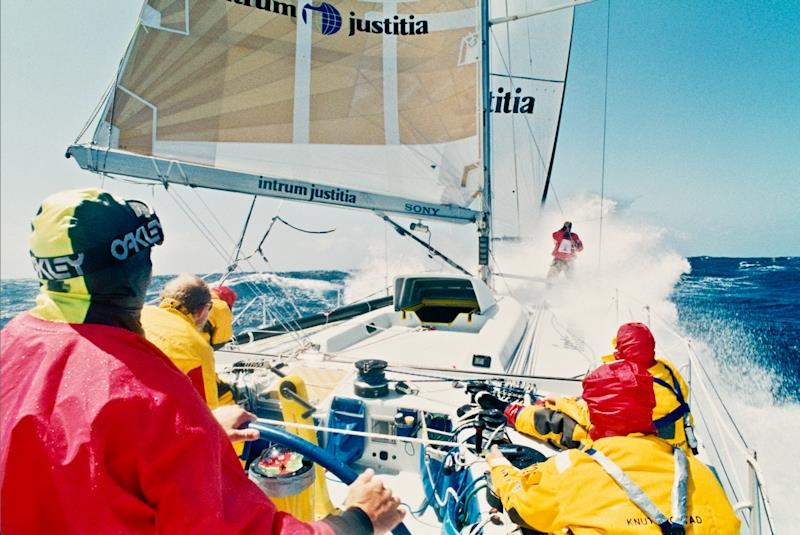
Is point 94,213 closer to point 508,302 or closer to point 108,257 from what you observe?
point 108,257

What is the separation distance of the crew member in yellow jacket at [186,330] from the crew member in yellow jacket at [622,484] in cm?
135

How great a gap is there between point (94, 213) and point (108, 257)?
8 centimetres

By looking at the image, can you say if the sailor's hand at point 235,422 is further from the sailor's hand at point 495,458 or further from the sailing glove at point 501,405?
the sailing glove at point 501,405

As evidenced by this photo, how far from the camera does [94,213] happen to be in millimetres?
728

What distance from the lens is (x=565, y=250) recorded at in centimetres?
855

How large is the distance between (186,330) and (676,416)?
2480mm

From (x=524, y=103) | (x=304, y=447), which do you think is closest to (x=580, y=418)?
(x=304, y=447)

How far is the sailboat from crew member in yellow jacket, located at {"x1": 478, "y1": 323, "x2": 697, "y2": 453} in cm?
13

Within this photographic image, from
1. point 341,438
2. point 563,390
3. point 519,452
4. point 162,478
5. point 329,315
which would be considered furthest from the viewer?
point 329,315

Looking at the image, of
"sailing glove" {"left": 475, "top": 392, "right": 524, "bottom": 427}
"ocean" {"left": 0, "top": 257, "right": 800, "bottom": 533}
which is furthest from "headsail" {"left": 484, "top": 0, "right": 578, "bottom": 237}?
"sailing glove" {"left": 475, "top": 392, "right": 524, "bottom": 427}

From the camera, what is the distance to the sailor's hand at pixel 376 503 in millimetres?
912

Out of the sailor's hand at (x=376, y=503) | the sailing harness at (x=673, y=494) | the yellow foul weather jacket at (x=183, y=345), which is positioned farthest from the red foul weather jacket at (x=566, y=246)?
the sailor's hand at (x=376, y=503)

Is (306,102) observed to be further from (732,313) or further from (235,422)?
(732,313)

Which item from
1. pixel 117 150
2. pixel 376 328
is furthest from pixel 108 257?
pixel 376 328
